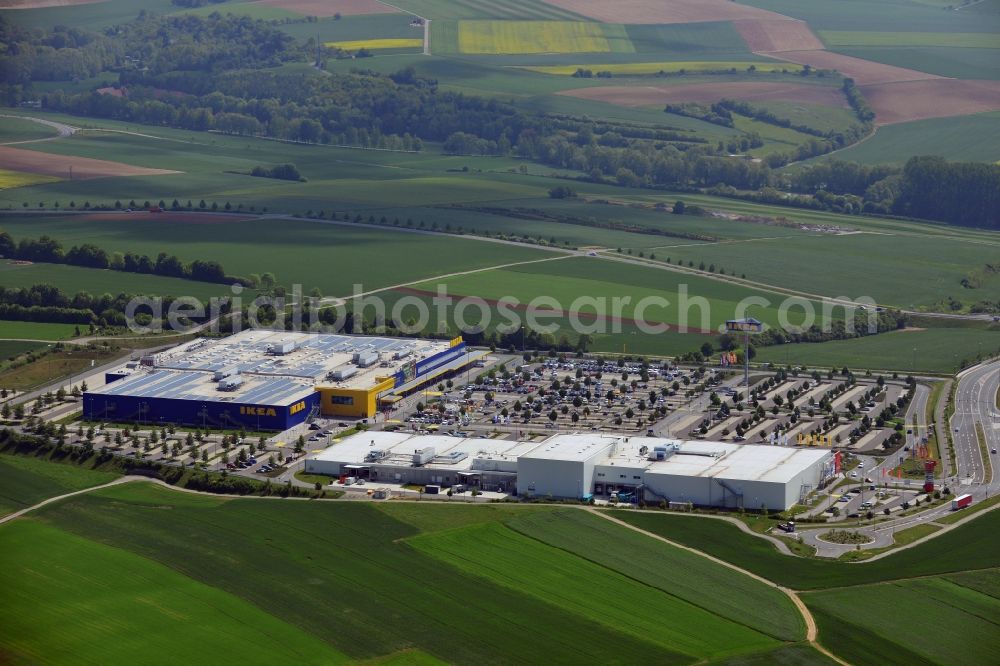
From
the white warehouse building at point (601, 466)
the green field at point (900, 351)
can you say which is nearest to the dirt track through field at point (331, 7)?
the green field at point (900, 351)

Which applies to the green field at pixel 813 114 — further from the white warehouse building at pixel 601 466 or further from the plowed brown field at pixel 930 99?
the white warehouse building at pixel 601 466

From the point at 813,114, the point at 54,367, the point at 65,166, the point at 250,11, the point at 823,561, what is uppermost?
the point at 250,11

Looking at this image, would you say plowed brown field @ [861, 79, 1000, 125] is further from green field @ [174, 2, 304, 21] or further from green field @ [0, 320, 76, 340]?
green field @ [0, 320, 76, 340]

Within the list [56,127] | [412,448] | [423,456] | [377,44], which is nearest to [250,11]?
[377,44]

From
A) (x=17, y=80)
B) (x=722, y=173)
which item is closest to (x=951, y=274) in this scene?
(x=722, y=173)

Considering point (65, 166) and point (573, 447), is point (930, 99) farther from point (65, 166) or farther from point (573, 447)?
point (573, 447)
